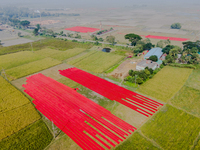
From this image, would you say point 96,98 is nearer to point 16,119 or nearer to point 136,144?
point 136,144

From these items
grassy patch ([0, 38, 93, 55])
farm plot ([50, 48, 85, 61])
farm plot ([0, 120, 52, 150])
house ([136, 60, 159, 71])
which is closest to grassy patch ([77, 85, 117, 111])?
Result: farm plot ([0, 120, 52, 150])

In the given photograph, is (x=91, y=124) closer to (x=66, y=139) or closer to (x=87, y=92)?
(x=66, y=139)

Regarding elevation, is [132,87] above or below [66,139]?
above

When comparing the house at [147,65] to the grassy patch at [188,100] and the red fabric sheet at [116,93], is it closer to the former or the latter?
the red fabric sheet at [116,93]

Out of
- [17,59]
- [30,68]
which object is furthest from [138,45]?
[17,59]

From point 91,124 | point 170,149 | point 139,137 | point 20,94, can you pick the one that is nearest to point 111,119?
point 91,124
